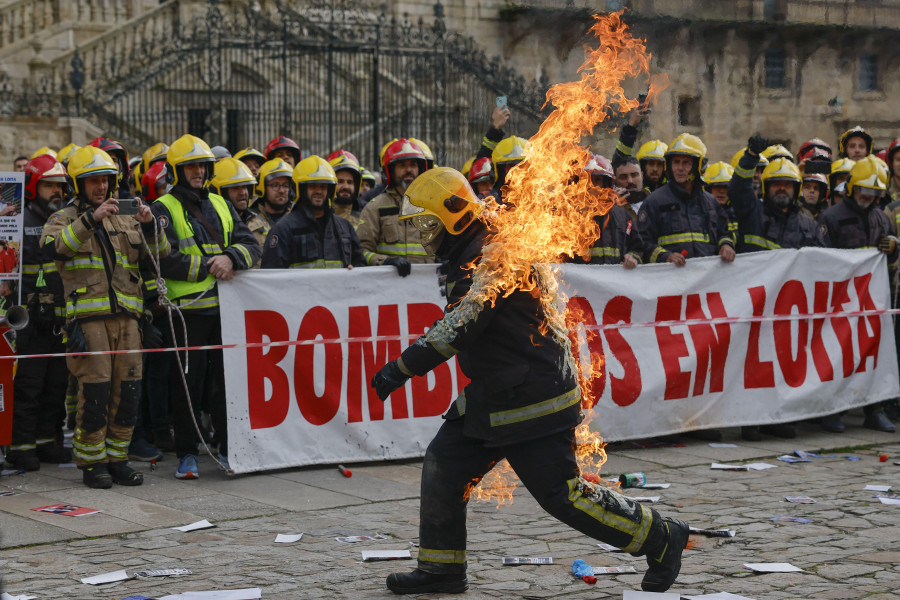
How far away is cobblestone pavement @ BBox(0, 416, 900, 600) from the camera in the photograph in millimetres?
5695

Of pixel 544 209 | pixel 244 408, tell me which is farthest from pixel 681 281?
pixel 544 209

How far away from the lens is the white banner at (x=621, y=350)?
865 centimetres

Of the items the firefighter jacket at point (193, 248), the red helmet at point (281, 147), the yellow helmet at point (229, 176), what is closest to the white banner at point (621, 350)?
the firefighter jacket at point (193, 248)

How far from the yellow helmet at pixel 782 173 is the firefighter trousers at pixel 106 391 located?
5.62 meters

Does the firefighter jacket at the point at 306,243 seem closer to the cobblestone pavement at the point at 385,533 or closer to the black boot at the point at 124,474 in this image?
the cobblestone pavement at the point at 385,533

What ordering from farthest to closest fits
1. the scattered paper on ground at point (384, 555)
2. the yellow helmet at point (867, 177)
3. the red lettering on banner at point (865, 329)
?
1. the yellow helmet at point (867, 177)
2. the red lettering on banner at point (865, 329)
3. the scattered paper on ground at point (384, 555)

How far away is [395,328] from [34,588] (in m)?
4.01

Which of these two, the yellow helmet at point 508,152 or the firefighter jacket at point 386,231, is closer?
the firefighter jacket at point 386,231

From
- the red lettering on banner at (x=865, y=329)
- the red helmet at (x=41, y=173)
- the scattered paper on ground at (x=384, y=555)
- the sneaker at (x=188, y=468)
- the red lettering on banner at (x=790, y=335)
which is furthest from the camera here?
the red lettering on banner at (x=865, y=329)

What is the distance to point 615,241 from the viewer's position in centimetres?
991

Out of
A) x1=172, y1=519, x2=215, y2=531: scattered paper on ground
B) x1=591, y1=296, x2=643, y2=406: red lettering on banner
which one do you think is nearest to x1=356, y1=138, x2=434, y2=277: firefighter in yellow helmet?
x1=591, y1=296, x2=643, y2=406: red lettering on banner

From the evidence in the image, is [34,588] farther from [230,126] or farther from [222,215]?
[230,126]

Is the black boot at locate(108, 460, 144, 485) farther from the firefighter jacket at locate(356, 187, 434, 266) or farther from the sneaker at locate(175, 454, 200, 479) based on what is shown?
the firefighter jacket at locate(356, 187, 434, 266)

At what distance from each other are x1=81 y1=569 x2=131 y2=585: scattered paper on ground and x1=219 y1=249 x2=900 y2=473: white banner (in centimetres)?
258
